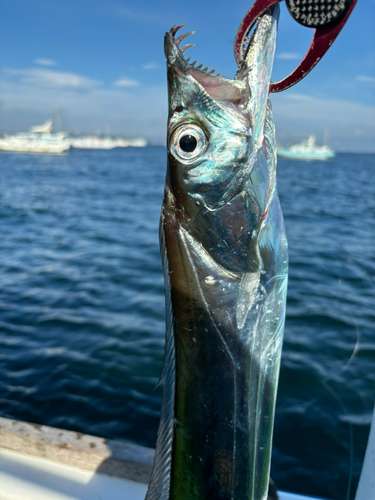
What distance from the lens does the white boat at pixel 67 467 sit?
2350 millimetres

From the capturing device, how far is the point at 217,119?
3.99 feet

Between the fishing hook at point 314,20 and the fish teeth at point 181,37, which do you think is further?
the fish teeth at point 181,37

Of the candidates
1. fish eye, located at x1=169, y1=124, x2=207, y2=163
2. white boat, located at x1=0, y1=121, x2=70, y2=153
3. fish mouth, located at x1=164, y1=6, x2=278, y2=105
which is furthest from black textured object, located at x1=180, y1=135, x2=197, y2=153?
white boat, located at x1=0, y1=121, x2=70, y2=153

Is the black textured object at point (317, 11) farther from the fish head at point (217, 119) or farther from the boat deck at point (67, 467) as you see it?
the boat deck at point (67, 467)

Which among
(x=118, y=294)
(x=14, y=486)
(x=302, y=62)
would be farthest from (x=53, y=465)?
(x=118, y=294)

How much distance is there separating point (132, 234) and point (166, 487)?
1165cm

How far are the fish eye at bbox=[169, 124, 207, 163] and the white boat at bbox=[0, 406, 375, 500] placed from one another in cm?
200

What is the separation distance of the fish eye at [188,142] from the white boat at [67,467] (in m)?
2.00

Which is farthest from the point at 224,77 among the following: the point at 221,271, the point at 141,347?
the point at 141,347

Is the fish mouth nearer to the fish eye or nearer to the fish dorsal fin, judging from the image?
Result: the fish eye

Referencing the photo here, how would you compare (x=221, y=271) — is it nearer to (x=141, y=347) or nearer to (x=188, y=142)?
(x=188, y=142)

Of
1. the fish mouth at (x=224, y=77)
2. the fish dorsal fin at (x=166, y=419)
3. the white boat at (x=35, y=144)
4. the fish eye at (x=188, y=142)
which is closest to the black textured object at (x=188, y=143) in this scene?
the fish eye at (x=188, y=142)

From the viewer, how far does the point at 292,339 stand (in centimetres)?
570

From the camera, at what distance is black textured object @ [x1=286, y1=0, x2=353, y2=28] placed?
43.6 inches
